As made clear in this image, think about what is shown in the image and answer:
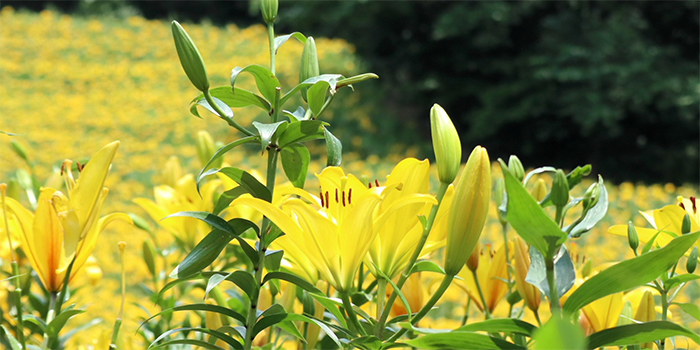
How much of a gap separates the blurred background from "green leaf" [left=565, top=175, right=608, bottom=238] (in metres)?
5.03

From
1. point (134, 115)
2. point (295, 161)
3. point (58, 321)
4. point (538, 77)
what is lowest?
point (58, 321)

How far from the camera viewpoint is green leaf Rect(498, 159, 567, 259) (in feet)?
0.80

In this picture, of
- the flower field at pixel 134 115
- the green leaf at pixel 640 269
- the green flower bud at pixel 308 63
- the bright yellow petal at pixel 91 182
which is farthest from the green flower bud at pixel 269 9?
the flower field at pixel 134 115

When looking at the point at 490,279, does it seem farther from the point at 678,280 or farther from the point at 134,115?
the point at 134,115

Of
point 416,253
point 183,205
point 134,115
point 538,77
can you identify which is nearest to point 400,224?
point 416,253

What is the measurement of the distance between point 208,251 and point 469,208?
0.45ft

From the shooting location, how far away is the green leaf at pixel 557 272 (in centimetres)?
29

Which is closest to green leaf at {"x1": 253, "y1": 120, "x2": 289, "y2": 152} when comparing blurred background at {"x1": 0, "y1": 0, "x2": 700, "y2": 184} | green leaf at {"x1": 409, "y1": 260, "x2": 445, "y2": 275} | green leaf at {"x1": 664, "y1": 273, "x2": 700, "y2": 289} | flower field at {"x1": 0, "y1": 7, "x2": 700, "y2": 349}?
green leaf at {"x1": 409, "y1": 260, "x2": 445, "y2": 275}

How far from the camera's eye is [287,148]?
369 mm

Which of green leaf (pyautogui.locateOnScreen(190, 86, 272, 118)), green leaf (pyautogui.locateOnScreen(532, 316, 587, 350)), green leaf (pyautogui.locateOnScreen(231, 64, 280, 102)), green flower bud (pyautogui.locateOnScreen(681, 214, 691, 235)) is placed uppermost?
green leaf (pyautogui.locateOnScreen(231, 64, 280, 102))

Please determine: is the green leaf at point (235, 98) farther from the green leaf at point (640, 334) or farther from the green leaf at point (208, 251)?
the green leaf at point (640, 334)

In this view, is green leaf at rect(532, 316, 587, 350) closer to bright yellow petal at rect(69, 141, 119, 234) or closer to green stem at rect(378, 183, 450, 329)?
green stem at rect(378, 183, 450, 329)

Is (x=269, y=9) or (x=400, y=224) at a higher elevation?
(x=269, y=9)

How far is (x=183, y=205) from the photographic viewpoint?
67 centimetres
